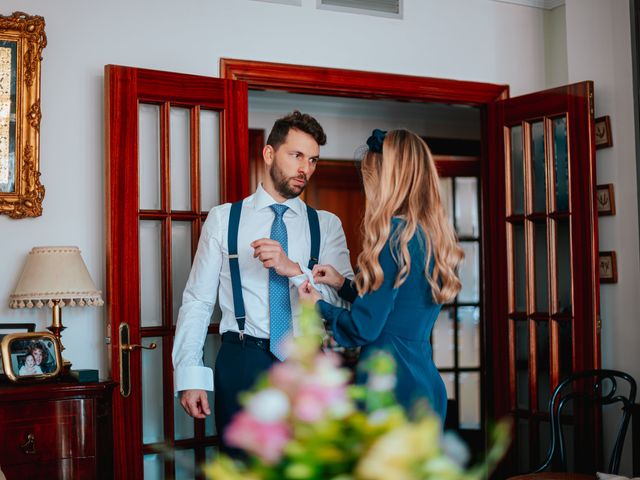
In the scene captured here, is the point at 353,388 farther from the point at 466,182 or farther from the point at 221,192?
the point at 466,182

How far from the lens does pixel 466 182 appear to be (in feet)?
22.6

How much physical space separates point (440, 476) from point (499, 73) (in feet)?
12.3

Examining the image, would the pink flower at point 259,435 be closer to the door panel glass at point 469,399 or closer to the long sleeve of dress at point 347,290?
the long sleeve of dress at point 347,290

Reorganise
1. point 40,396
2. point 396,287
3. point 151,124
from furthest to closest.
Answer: point 151,124
point 40,396
point 396,287

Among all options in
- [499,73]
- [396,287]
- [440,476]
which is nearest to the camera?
[440,476]

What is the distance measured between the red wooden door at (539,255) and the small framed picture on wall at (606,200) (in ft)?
0.44

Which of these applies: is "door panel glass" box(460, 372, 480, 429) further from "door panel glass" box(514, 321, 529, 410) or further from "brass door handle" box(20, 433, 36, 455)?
"brass door handle" box(20, 433, 36, 455)

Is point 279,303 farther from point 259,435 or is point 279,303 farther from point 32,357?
point 259,435

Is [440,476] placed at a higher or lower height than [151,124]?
lower

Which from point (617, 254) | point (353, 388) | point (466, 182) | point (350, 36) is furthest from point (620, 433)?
point (466, 182)

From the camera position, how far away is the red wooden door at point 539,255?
12.9 feet

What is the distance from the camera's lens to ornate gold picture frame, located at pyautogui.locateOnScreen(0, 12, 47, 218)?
3.35 meters

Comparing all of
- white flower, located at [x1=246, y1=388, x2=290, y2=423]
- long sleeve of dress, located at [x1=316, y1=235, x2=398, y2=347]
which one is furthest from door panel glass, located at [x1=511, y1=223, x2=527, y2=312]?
white flower, located at [x1=246, y1=388, x2=290, y2=423]

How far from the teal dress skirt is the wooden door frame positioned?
175 centimetres
